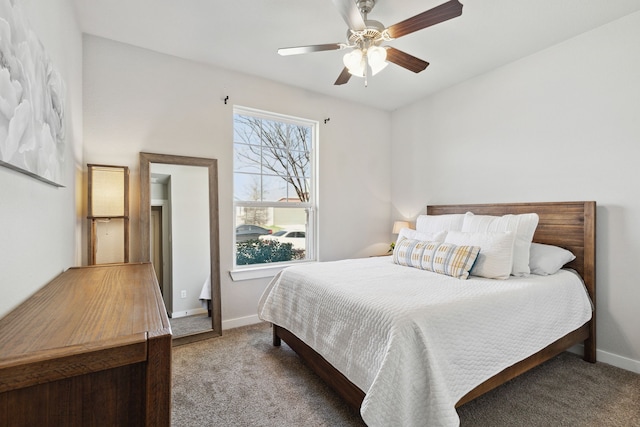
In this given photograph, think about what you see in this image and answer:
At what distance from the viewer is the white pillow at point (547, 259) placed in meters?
2.29

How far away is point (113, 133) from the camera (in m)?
2.53

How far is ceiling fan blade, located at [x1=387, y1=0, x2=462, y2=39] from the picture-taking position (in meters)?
1.55

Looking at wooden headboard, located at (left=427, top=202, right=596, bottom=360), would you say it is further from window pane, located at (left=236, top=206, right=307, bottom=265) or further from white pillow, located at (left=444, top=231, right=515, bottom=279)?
window pane, located at (left=236, top=206, right=307, bottom=265)

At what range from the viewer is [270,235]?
341 centimetres

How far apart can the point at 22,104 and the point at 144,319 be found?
34.8 inches

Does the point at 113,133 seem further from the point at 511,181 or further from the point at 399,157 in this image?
the point at 511,181

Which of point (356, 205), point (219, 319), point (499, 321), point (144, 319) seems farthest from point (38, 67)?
point (356, 205)

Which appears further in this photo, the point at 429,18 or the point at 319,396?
the point at 319,396

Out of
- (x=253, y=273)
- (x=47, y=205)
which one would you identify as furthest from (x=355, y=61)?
(x=253, y=273)

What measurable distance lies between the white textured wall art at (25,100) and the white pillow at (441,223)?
10.0 ft

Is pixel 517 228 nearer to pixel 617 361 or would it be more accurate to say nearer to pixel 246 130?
pixel 617 361

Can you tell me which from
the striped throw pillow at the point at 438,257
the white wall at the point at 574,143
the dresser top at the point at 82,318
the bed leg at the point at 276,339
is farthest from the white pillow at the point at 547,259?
the dresser top at the point at 82,318

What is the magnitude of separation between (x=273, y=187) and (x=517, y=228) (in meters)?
2.45

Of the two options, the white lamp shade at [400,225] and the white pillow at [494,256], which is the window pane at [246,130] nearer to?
the white lamp shade at [400,225]
